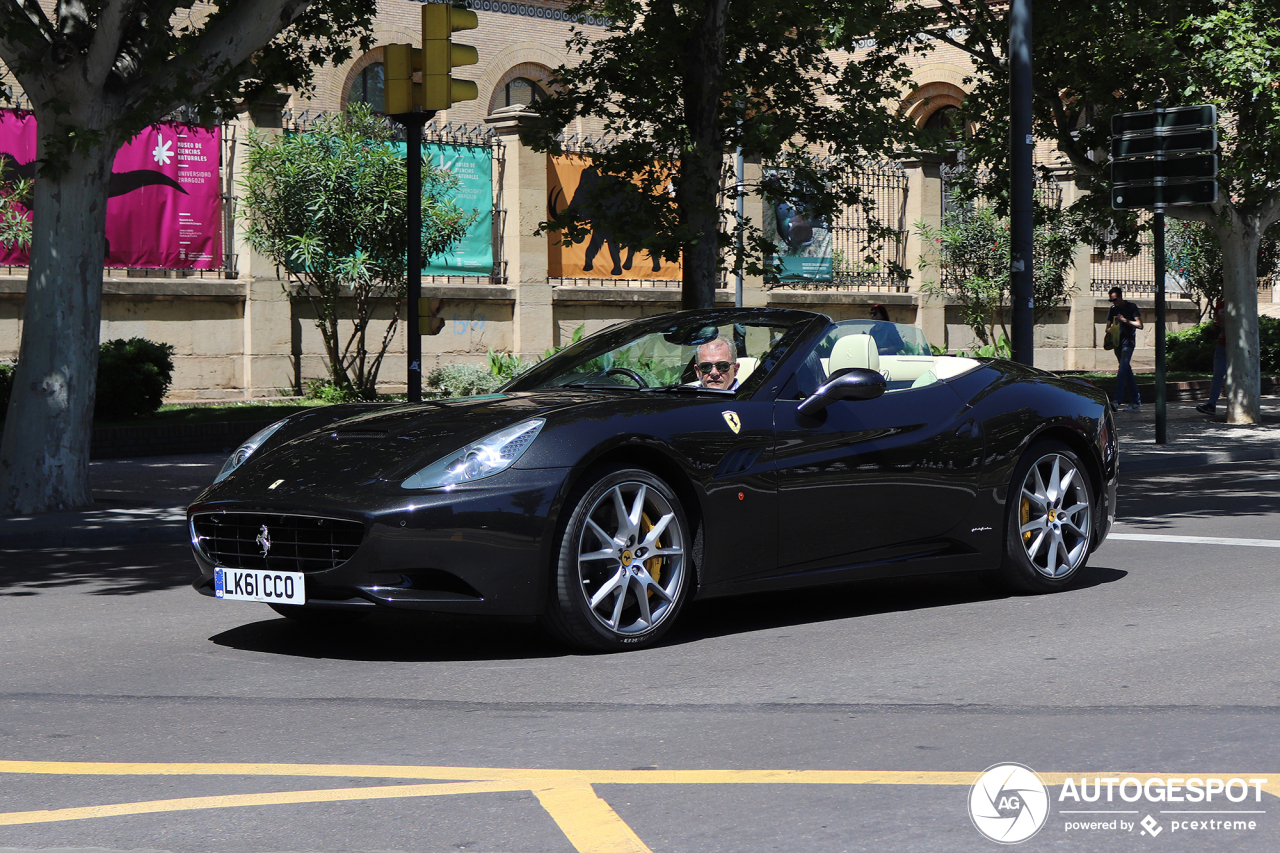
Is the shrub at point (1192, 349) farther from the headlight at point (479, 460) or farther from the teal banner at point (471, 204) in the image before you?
the headlight at point (479, 460)

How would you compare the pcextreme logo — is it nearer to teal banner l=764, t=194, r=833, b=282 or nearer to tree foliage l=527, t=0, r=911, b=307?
tree foliage l=527, t=0, r=911, b=307

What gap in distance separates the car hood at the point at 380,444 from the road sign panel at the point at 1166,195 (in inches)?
471

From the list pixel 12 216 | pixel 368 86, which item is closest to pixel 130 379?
pixel 12 216

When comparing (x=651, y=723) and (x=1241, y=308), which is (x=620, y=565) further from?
(x=1241, y=308)

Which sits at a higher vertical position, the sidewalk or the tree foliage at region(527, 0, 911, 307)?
the tree foliage at region(527, 0, 911, 307)

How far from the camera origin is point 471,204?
25.1 metres

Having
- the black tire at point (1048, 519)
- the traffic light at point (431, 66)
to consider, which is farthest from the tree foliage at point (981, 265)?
the black tire at point (1048, 519)

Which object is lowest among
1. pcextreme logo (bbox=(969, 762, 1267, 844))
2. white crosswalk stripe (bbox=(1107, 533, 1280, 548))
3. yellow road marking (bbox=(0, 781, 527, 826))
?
yellow road marking (bbox=(0, 781, 527, 826))

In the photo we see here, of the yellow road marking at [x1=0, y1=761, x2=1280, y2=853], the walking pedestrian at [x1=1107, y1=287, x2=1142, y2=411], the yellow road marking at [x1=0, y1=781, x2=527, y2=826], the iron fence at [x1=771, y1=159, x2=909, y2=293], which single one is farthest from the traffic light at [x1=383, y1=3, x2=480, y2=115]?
the iron fence at [x1=771, y1=159, x2=909, y2=293]

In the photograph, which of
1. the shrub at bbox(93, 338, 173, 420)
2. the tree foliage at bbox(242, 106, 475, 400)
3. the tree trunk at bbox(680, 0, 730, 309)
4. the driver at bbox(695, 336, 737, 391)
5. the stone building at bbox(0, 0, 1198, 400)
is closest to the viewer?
the driver at bbox(695, 336, 737, 391)

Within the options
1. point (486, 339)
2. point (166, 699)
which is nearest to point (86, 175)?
point (166, 699)

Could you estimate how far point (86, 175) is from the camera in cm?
1191

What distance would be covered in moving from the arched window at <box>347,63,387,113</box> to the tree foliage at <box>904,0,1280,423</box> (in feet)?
52.9

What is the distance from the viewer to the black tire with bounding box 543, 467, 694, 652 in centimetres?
639
